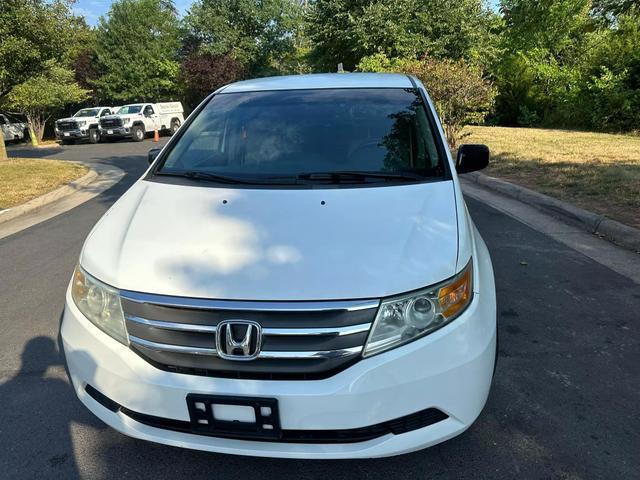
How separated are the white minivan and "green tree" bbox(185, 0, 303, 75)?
37.4 m

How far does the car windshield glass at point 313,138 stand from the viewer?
9.92ft

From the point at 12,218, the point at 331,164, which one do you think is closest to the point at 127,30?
the point at 12,218

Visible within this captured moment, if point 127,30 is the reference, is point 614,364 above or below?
below

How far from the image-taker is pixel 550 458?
93.8 inches

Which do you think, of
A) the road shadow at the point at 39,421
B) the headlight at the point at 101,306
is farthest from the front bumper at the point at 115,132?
the headlight at the point at 101,306

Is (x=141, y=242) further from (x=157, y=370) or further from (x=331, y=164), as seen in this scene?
(x=331, y=164)

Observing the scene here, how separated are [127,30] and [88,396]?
132ft

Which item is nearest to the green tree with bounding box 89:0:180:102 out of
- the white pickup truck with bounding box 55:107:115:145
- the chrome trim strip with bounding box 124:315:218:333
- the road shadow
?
the white pickup truck with bounding box 55:107:115:145

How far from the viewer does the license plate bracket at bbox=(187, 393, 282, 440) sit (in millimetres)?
1927

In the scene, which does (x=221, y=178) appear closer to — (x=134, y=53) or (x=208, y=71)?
(x=208, y=71)

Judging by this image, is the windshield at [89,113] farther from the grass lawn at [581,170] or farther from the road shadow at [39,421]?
the road shadow at [39,421]

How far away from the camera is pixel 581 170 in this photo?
29.9 ft

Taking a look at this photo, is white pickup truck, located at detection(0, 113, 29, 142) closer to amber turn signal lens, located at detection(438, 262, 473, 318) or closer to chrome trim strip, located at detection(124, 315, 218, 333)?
chrome trim strip, located at detection(124, 315, 218, 333)

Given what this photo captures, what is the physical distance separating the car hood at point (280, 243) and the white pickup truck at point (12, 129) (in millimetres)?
29897
